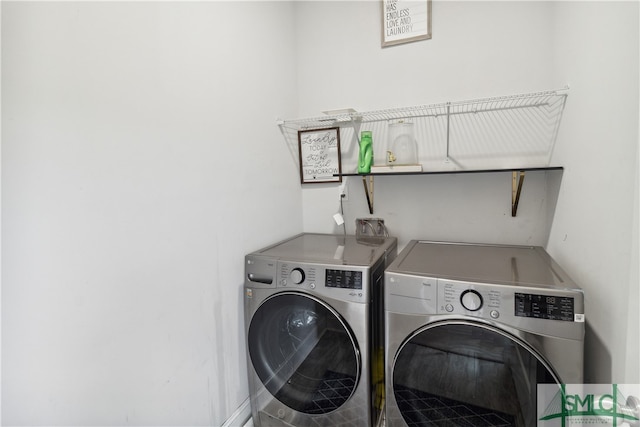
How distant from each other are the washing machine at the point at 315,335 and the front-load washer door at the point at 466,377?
19cm

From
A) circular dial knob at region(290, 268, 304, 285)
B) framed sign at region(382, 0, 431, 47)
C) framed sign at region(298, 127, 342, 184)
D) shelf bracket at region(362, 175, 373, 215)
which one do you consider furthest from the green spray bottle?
circular dial knob at region(290, 268, 304, 285)

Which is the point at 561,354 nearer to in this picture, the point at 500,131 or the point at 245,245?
the point at 500,131

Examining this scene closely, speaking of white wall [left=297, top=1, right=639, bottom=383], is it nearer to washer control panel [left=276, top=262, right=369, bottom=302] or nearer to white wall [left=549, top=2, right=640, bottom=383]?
white wall [left=549, top=2, right=640, bottom=383]

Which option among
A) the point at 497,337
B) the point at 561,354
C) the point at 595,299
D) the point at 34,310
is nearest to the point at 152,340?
the point at 34,310

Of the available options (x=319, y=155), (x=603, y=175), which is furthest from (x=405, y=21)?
(x=603, y=175)

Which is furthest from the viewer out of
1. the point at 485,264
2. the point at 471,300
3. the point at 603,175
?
the point at 485,264

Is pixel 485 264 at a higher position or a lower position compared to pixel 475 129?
lower

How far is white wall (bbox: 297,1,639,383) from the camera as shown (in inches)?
33.9

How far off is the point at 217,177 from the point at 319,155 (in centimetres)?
86

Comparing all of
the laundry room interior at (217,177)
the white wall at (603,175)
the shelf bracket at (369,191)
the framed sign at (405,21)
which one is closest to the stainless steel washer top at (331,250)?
the laundry room interior at (217,177)

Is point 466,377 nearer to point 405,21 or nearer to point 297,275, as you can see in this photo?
point 297,275

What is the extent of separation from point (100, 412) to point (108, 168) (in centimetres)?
76

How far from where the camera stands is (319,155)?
211 centimetres

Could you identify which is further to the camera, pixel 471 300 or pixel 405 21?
pixel 405 21
